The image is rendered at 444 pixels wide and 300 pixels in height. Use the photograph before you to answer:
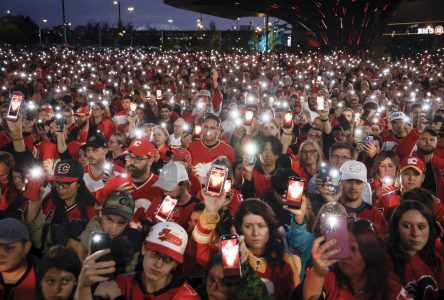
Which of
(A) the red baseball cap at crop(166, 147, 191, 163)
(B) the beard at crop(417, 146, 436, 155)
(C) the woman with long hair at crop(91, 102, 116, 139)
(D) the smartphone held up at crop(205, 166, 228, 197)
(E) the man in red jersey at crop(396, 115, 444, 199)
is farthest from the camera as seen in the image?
(C) the woman with long hair at crop(91, 102, 116, 139)

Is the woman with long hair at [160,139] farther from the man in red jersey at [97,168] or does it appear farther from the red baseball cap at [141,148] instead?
the red baseball cap at [141,148]

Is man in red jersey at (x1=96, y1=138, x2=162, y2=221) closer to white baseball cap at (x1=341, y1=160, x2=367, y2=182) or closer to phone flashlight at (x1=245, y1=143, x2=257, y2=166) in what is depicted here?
phone flashlight at (x1=245, y1=143, x2=257, y2=166)

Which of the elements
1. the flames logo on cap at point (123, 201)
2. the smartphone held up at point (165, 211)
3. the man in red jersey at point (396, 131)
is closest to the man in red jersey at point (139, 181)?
the flames logo on cap at point (123, 201)

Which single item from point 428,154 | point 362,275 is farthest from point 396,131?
point 362,275

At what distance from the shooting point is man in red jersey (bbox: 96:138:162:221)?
553 centimetres

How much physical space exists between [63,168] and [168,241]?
1938mm

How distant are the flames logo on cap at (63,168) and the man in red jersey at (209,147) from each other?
8.37 feet

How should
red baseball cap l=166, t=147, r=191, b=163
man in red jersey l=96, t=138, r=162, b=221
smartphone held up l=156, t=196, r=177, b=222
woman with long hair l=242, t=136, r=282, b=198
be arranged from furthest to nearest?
red baseball cap l=166, t=147, r=191, b=163 → woman with long hair l=242, t=136, r=282, b=198 → man in red jersey l=96, t=138, r=162, b=221 → smartphone held up l=156, t=196, r=177, b=222

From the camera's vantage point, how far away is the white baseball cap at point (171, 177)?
5305mm

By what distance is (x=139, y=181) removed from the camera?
5.82 metres

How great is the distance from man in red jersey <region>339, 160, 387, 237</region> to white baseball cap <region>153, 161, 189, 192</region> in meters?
1.70

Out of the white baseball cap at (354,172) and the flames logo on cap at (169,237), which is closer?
the flames logo on cap at (169,237)

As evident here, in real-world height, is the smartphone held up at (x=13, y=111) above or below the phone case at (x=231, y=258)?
above

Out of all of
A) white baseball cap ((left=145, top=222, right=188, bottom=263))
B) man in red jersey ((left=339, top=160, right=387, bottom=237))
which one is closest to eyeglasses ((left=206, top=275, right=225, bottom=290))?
white baseball cap ((left=145, top=222, right=188, bottom=263))
